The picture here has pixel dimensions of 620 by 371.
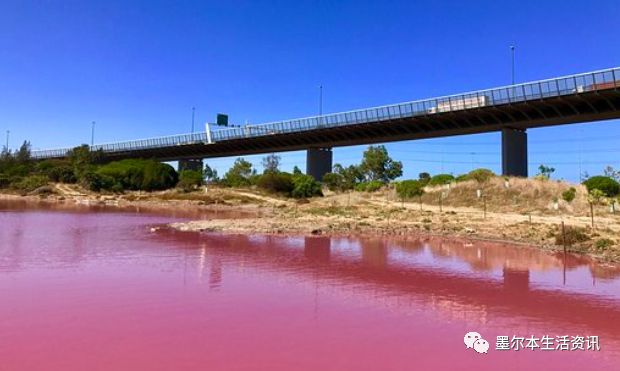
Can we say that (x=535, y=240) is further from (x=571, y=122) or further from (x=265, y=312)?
(x=571, y=122)

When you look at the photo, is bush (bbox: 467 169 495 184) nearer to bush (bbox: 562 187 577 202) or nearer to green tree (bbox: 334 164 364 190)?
bush (bbox: 562 187 577 202)

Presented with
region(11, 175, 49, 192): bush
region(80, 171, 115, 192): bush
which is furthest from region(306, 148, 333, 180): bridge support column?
region(11, 175, 49, 192): bush

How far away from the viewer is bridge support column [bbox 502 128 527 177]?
59719 mm

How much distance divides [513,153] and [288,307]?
177 ft

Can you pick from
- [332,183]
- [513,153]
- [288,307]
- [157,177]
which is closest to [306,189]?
[332,183]

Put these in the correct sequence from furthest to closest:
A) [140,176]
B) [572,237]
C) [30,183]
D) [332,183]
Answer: [140,176] → [30,183] → [332,183] → [572,237]

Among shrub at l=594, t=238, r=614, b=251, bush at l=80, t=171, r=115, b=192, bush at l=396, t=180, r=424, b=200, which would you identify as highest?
bush at l=80, t=171, r=115, b=192

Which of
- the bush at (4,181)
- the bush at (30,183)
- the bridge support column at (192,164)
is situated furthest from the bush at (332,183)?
the bush at (4,181)

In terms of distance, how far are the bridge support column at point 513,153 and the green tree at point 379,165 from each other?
143 feet

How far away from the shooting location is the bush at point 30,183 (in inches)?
3512

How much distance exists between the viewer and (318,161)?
91.2 metres

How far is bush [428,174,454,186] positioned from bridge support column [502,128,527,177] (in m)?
7.99

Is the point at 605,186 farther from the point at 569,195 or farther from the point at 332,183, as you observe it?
the point at 332,183

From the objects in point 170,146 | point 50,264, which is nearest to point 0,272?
→ point 50,264
